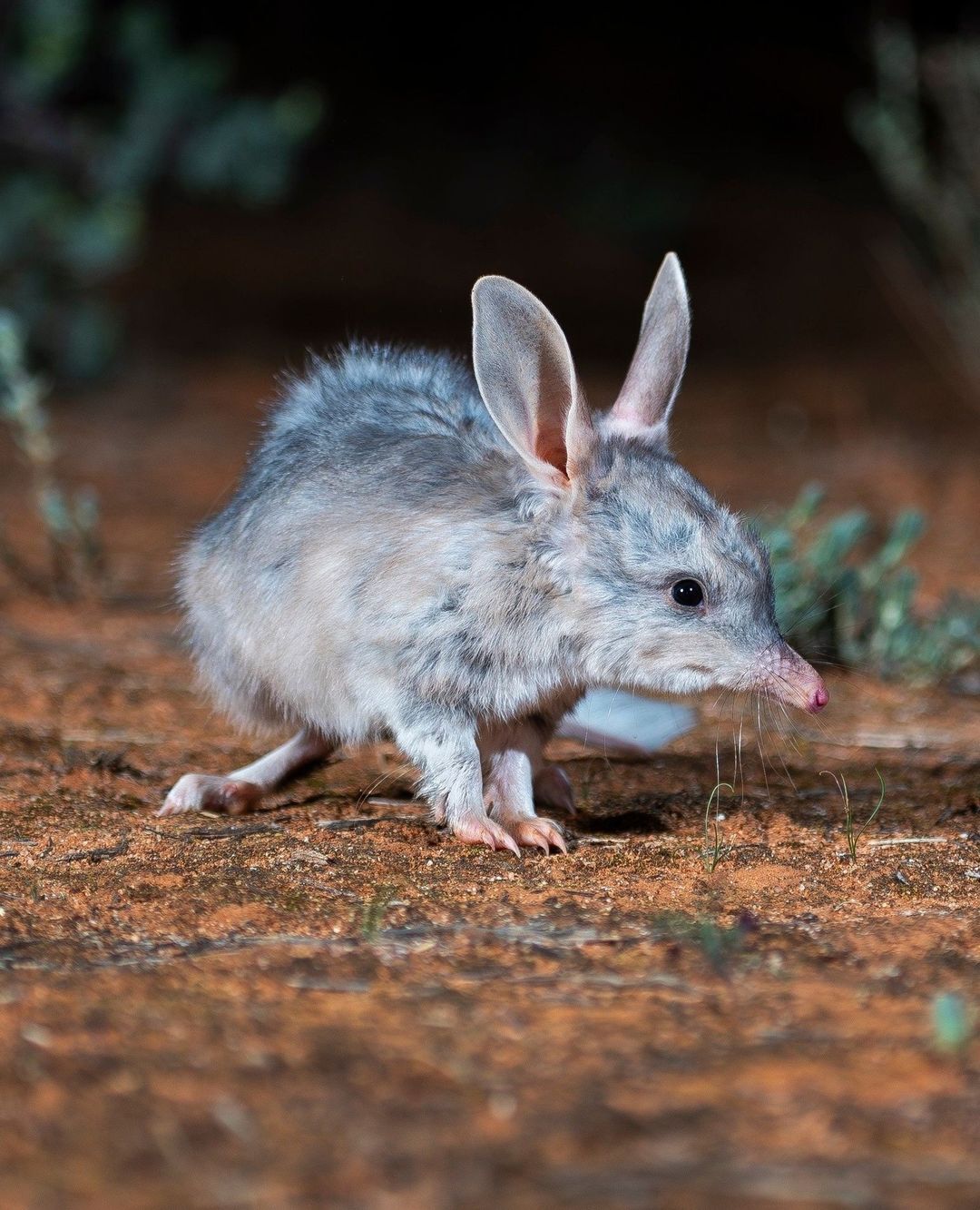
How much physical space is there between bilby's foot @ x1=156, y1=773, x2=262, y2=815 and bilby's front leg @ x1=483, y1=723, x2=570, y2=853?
1.88 feet

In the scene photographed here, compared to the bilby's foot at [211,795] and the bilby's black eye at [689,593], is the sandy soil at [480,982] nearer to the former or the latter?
the bilby's foot at [211,795]

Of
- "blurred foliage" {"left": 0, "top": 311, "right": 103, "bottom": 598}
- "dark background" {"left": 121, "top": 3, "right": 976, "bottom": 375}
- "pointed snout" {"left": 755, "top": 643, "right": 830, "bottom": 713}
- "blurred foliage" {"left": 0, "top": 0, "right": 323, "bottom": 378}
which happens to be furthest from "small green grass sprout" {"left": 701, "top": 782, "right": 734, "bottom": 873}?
"dark background" {"left": 121, "top": 3, "right": 976, "bottom": 375}

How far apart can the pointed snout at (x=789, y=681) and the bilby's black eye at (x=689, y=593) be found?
193mm

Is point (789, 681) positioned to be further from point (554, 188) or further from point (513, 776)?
point (554, 188)

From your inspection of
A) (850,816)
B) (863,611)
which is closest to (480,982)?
(850,816)

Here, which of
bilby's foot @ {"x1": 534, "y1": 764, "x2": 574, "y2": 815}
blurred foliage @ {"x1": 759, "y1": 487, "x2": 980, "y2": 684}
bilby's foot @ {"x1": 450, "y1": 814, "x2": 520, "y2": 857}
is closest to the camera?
bilby's foot @ {"x1": 450, "y1": 814, "x2": 520, "y2": 857}

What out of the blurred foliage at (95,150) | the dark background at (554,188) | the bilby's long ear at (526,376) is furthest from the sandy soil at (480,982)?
the dark background at (554,188)

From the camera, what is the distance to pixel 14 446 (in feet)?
29.0

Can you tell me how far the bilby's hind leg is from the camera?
397 cm

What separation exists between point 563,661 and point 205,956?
3.66 ft

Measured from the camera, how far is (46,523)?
623 cm

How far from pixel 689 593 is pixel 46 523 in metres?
3.27

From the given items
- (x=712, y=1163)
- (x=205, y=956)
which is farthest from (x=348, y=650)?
(x=712, y=1163)

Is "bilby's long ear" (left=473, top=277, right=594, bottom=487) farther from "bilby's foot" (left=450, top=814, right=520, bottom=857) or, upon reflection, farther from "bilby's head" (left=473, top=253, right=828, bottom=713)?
"bilby's foot" (left=450, top=814, right=520, bottom=857)
